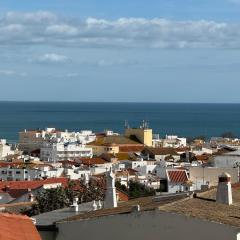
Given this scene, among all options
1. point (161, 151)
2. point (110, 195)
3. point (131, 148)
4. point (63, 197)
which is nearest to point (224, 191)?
point (110, 195)

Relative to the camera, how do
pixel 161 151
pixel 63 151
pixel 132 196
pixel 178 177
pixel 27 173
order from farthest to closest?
pixel 63 151
pixel 161 151
pixel 27 173
pixel 178 177
pixel 132 196

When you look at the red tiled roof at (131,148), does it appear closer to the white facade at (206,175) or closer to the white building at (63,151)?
the white building at (63,151)

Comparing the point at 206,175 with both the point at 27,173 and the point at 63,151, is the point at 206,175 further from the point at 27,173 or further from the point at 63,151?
the point at 63,151

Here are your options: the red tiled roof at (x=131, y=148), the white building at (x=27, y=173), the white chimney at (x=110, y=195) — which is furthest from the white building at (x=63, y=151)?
the white chimney at (x=110, y=195)

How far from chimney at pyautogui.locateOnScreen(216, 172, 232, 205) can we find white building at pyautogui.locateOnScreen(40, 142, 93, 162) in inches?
3497

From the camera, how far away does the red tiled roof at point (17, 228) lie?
592 inches

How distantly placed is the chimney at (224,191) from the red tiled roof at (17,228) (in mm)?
3931

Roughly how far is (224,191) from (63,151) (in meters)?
91.8

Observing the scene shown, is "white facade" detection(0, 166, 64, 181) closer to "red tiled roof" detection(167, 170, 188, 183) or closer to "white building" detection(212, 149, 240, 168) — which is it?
"white building" detection(212, 149, 240, 168)

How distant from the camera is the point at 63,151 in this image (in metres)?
109

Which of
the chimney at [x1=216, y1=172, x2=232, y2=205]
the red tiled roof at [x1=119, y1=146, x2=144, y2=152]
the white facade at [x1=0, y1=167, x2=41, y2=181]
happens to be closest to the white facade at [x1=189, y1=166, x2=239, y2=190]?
the white facade at [x1=0, y1=167, x2=41, y2=181]

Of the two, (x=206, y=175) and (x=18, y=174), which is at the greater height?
(x=206, y=175)

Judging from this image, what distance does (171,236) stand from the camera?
1555cm

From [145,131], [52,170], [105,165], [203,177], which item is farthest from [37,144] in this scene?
[203,177]
